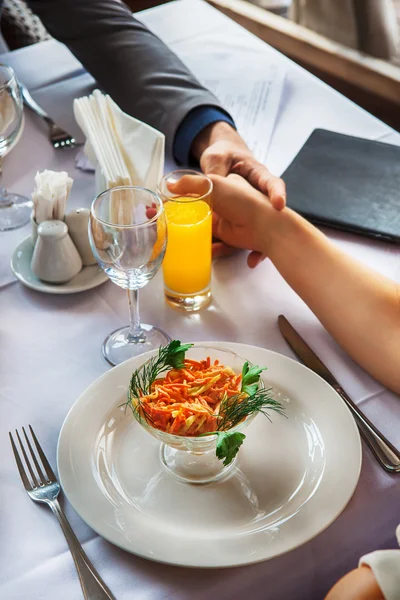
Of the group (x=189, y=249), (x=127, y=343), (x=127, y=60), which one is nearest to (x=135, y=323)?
(x=127, y=343)

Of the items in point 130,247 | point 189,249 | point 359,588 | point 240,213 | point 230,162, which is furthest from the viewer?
point 230,162

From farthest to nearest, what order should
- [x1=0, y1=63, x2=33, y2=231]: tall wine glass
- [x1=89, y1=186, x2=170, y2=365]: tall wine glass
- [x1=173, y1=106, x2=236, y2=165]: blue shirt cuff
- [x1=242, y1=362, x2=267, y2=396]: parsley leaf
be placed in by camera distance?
1. [x1=173, y1=106, x2=236, y2=165]: blue shirt cuff
2. [x1=0, y1=63, x2=33, y2=231]: tall wine glass
3. [x1=89, y1=186, x2=170, y2=365]: tall wine glass
4. [x1=242, y1=362, x2=267, y2=396]: parsley leaf

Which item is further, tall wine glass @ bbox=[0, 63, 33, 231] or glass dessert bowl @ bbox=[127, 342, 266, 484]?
tall wine glass @ bbox=[0, 63, 33, 231]

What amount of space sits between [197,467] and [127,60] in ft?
3.17

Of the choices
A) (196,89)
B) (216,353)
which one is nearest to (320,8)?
(196,89)

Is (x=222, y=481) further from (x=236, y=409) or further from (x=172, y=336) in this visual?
(x=172, y=336)

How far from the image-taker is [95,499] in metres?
0.69

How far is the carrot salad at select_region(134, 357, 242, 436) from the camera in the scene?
691mm

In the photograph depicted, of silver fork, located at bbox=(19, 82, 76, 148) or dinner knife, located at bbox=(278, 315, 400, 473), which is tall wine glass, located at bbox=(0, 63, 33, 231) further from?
dinner knife, located at bbox=(278, 315, 400, 473)

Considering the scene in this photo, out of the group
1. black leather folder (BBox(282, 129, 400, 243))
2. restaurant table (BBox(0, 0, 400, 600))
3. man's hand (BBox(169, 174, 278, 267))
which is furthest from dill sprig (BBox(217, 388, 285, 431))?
black leather folder (BBox(282, 129, 400, 243))

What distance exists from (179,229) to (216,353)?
0.75ft

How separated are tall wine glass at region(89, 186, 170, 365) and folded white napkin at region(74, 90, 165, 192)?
14 centimetres

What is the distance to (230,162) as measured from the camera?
117 centimetres

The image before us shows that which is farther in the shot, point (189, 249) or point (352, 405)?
point (189, 249)
